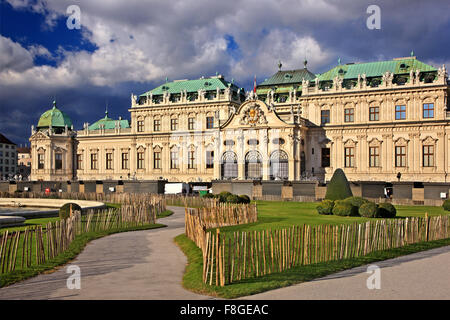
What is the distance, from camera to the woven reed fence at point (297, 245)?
16.0 m

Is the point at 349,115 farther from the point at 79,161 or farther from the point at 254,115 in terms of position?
the point at 79,161

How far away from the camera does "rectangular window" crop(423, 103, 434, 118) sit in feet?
215

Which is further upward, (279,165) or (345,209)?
(279,165)

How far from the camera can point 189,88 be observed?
83.8 m

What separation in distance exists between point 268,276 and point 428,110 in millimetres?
57645

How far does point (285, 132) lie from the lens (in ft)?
222

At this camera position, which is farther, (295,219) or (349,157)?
(349,157)

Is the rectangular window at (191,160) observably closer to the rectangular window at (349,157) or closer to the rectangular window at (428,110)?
the rectangular window at (349,157)

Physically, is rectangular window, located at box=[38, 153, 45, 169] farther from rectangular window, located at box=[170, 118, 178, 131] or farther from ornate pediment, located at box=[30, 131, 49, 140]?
rectangular window, located at box=[170, 118, 178, 131]

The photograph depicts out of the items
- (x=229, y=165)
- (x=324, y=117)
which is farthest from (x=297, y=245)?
(x=324, y=117)

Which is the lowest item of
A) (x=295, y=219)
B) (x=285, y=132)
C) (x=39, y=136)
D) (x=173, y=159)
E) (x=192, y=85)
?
(x=295, y=219)

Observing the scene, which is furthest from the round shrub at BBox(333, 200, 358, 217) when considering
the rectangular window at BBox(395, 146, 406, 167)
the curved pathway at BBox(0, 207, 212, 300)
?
the rectangular window at BBox(395, 146, 406, 167)

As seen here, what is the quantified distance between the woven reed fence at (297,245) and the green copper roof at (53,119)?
75776 millimetres

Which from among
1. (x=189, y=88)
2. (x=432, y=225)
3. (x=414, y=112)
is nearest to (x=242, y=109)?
(x=189, y=88)
